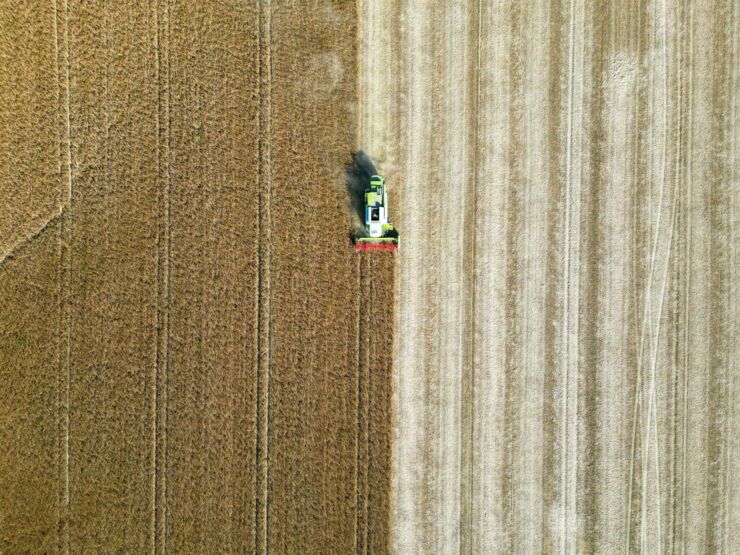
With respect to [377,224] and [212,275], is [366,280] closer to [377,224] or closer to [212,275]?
[377,224]

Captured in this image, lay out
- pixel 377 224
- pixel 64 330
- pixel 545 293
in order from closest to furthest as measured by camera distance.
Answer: pixel 377 224 → pixel 64 330 → pixel 545 293

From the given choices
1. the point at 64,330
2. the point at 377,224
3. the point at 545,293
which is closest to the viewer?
the point at 377,224

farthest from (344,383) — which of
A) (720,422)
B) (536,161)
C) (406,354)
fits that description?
(720,422)

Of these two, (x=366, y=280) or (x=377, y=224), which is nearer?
(x=377, y=224)

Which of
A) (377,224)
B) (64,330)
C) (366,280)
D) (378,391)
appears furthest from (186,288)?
(378,391)

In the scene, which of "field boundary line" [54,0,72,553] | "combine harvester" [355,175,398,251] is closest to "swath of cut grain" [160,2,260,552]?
"field boundary line" [54,0,72,553]

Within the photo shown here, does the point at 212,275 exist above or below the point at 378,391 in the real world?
above

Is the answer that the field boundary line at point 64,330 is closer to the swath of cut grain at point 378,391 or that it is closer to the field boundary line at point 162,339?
the field boundary line at point 162,339

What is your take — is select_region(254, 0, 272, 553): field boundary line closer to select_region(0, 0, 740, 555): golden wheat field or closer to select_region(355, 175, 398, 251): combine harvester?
select_region(0, 0, 740, 555): golden wheat field
